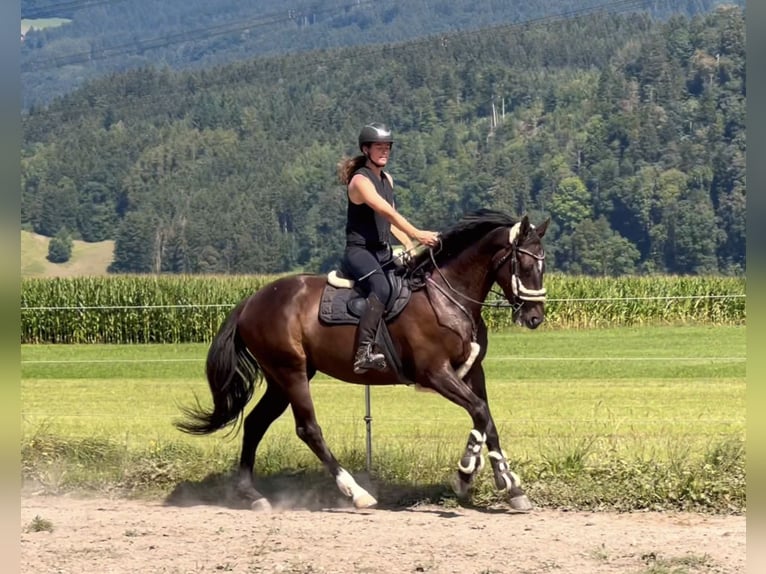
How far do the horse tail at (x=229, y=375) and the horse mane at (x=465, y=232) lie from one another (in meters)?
1.49

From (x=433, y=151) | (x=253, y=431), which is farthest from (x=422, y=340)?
(x=433, y=151)

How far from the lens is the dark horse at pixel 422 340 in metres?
8.66

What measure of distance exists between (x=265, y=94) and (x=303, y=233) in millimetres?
59051

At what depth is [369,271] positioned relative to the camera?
8.83 meters

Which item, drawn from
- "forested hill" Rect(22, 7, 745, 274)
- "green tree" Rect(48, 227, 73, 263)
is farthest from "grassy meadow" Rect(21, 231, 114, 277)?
"forested hill" Rect(22, 7, 745, 274)

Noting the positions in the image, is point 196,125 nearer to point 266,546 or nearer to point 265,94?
point 265,94

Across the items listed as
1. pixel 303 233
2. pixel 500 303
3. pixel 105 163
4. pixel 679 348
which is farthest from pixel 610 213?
pixel 500 303

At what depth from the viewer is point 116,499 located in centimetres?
970

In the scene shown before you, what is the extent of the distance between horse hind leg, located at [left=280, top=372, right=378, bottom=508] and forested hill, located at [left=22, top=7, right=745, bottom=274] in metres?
104

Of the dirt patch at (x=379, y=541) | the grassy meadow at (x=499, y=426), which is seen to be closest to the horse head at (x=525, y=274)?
the grassy meadow at (x=499, y=426)

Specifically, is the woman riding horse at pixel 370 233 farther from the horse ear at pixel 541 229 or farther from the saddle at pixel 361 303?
the horse ear at pixel 541 229

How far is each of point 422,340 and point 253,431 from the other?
1550mm

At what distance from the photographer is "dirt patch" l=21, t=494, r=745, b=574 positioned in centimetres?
687

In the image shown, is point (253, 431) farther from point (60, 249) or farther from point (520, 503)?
point (60, 249)
